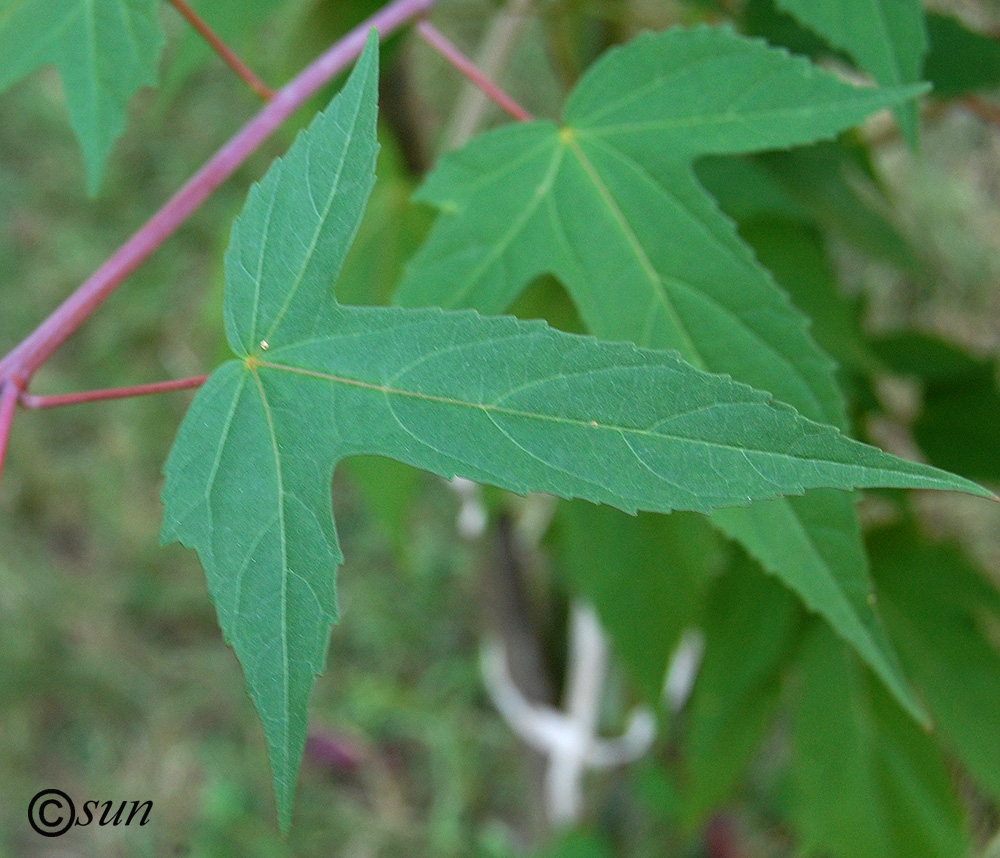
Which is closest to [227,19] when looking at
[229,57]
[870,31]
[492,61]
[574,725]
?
[229,57]

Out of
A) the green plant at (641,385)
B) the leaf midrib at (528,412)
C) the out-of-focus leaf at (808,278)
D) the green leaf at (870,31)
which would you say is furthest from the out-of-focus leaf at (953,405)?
the leaf midrib at (528,412)

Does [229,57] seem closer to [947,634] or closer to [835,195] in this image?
[835,195]

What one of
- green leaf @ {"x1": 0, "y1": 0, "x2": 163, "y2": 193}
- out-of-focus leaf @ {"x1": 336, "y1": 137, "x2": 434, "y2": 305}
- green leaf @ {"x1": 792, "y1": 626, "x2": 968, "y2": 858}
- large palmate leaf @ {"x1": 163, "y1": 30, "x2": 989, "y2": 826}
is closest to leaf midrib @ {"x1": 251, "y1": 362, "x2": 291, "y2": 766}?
large palmate leaf @ {"x1": 163, "y1": 30, "x2": 989, "y2": 826}

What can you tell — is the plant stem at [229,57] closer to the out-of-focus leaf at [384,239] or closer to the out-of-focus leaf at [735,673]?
the out-of-focus leaf at [384,239]

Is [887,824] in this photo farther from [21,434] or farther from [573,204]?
[21,434]

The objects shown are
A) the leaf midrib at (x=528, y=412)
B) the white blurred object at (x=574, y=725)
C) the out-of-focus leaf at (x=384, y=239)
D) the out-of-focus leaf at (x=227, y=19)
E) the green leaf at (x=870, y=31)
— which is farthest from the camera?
the white blurred object at (x=574, y=725)

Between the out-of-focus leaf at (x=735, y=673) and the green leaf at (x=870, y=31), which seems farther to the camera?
the out-of-focus leaf at (x=735, y=673)

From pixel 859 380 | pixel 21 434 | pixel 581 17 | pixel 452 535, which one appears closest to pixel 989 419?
pixel 859 380
